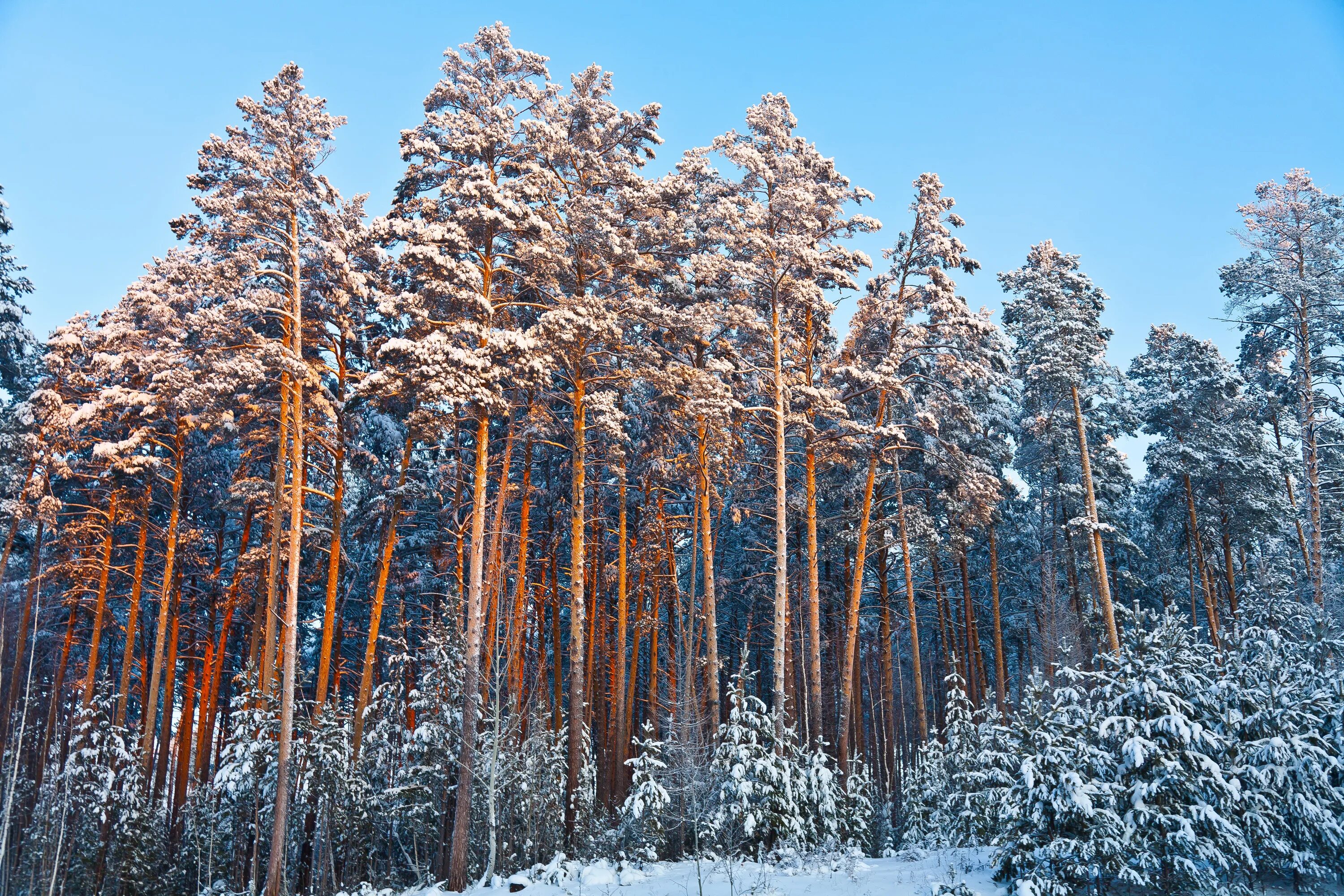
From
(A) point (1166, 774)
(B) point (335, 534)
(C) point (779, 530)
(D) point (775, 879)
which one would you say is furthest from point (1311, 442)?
(B) point (335, 534)

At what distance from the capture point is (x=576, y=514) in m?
17.4

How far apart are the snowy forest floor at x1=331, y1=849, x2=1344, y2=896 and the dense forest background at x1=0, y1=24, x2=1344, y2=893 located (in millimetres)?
544

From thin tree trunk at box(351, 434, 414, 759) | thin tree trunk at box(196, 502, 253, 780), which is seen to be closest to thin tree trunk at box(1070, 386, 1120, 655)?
thin tree trunk at box(351, 434, 414, 759)

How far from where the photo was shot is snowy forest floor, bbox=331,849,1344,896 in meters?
11.8

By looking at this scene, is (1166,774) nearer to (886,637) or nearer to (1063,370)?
(886,637)

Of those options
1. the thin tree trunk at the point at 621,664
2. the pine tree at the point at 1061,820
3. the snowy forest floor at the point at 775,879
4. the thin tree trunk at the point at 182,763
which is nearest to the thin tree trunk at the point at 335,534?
the snowy forest floor at the point at 775,879

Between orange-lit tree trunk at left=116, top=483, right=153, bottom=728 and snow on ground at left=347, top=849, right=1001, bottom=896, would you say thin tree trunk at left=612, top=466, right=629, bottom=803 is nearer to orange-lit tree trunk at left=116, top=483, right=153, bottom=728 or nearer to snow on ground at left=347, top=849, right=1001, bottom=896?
snow on ground at left=347, top=849, right=1001, bottom=896

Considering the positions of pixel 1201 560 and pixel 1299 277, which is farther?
pixel 1201 560

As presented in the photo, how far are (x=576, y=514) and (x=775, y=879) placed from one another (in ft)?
26.1

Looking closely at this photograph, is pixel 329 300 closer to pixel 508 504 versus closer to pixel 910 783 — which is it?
pixel 508 504

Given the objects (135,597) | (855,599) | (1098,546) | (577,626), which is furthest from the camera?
(1098,546)

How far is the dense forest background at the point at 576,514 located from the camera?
41.8 feet

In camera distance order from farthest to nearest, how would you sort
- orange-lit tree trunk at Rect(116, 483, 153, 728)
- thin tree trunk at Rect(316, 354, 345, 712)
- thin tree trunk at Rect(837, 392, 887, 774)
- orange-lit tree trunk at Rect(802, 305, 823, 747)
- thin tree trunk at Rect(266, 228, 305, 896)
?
orange-lit tree trunk at Rect(116, 483, 153, 728)
thin tree trunk at Rect(837, 392, 887, 774)
orange-lit tree trunk at Rect(802, 305, 823, 747)
thin tree trunk at Rect(316, 354, 345, 712)
thin tree trunk at Rect(266, 228, 305, 896)

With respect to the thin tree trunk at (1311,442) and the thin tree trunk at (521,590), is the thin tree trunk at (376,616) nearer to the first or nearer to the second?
the thin tree trunk at (521,590)
